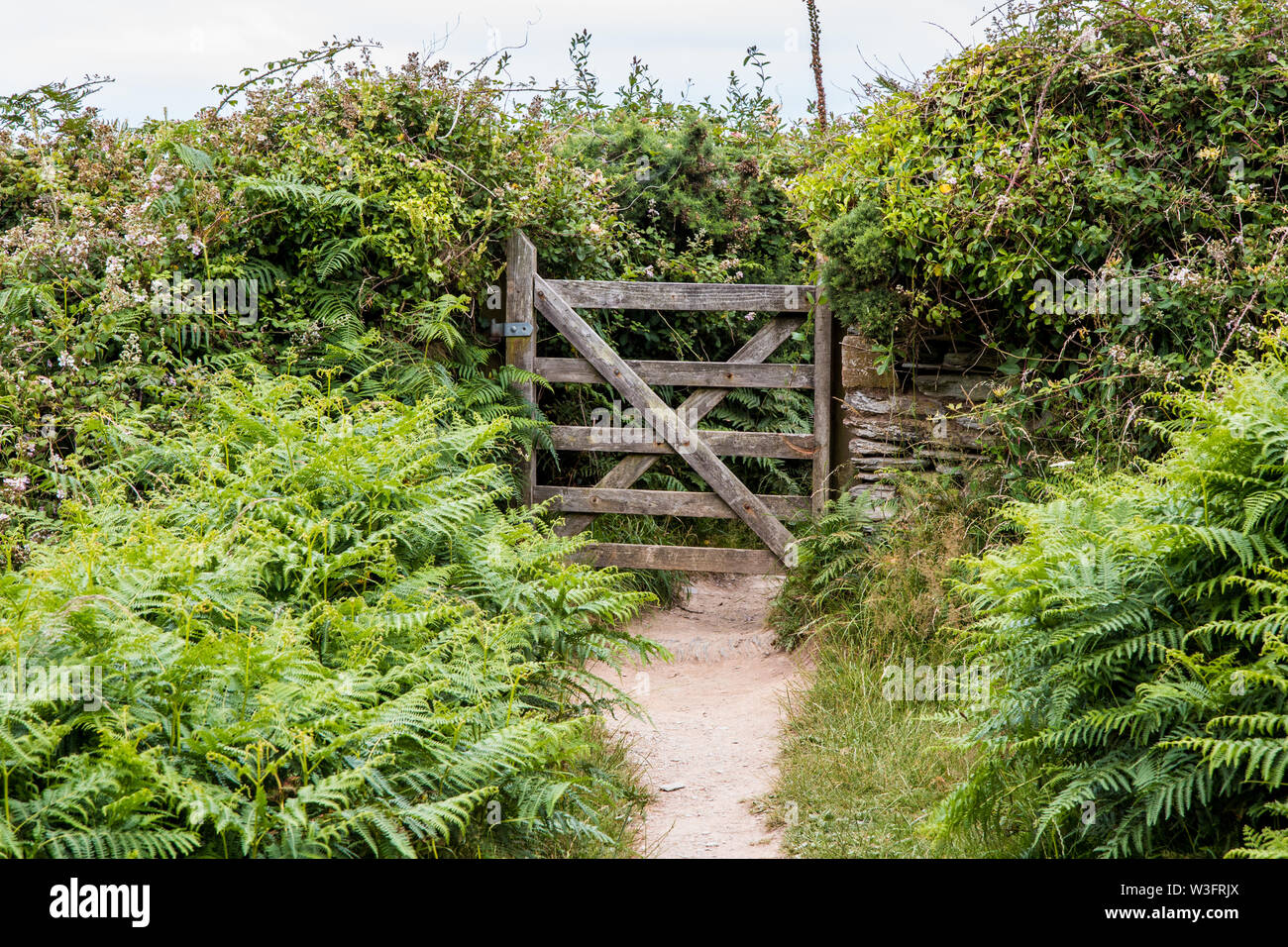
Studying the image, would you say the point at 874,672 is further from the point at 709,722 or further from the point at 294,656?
the point at 294,656

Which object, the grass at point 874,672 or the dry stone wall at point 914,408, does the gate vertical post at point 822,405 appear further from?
the grass at point 874,672

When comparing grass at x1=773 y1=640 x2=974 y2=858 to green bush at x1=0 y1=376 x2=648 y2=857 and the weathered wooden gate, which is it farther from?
the weathered wooden gate

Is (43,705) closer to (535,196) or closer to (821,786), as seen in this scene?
(821,786)

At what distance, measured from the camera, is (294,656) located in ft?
11.3

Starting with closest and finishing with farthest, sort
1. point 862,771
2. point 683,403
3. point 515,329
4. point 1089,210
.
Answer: point 862,771, point 1089,210, point 683,403, point 515,329

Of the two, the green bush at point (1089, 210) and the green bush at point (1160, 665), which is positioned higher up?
the green bush at point (1089, 210)

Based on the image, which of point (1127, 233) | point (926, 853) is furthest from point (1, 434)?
point (1127, 233)

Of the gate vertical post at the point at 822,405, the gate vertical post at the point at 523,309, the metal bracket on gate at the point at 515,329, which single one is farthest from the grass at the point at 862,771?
the metal bracket on gate at the point at 515,329

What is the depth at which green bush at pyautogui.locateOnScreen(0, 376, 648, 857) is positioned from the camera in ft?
9.71

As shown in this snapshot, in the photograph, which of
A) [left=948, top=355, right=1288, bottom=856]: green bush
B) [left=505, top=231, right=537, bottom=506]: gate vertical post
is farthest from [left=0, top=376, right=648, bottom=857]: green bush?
[left=505, top=231, right=537, bottom=506]: gate vertical post

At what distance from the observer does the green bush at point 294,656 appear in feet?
9.71

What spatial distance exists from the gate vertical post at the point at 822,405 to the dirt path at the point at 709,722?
1.09m

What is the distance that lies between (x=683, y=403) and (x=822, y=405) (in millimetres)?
1022

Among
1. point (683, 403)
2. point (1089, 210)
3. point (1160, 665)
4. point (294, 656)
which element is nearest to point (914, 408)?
point (1089, 210)
